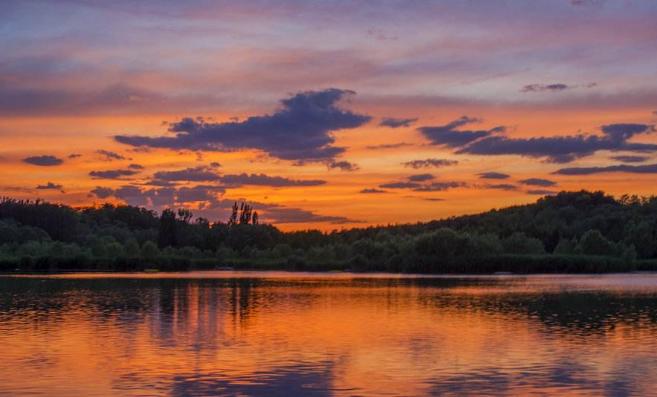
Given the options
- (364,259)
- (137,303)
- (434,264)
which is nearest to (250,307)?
(137,303)

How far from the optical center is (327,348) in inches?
1307

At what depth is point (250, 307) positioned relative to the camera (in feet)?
180

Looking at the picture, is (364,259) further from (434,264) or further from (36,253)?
(36,253)

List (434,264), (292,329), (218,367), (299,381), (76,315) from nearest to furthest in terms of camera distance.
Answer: (299,381) < (218,367) < (292,329) < (76,315) < (434,264)

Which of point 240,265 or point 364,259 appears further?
point 240,265

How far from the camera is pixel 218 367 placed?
28.1 metres

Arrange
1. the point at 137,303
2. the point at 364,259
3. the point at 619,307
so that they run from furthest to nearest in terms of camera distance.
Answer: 1. the point at 364,259
2. the point at 137,303
3. the point at 619,307

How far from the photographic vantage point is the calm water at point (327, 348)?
24500mm

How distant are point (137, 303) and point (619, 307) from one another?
2995 centimetres

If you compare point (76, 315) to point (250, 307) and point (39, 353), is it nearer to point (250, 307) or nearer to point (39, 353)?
point (250, 307)

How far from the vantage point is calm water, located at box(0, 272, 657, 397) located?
24500mm

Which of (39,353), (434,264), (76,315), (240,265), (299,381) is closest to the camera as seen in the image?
(299,381)

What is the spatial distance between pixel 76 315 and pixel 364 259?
383ft

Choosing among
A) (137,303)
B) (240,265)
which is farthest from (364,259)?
(137,303)
